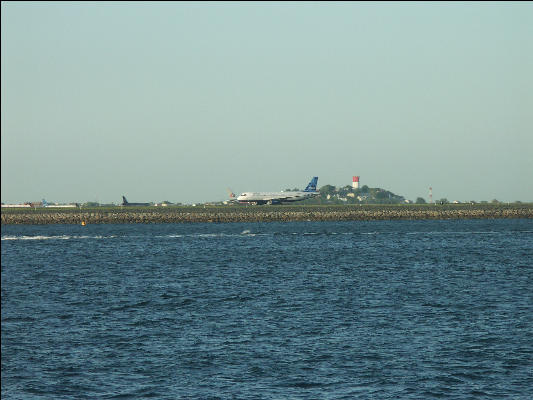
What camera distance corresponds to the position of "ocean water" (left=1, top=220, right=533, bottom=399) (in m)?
24.6

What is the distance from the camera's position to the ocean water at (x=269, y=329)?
80.8 ft

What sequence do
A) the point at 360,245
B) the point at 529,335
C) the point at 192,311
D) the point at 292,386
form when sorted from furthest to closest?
the point at 360,245 < the point at 192,311 < the point at 529,335 < the point at 292,386

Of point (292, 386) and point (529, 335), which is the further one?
point (529, 335)

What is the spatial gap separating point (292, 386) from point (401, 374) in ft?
15.1

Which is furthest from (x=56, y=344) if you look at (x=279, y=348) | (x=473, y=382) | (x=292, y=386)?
(x=473, y=382)

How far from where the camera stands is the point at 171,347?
31.2 meters

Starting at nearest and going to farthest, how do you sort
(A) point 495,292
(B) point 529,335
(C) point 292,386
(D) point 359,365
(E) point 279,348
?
(C) point 292,386, (D) point 359,365, (E) point 279,348, (B) point 529,335, (A) point 495,292

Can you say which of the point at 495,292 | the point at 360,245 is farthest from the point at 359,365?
the point at 360,245

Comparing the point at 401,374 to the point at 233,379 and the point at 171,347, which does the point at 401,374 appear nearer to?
the point at 233,379

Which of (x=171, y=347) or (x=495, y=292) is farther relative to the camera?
(x=495, y=292)

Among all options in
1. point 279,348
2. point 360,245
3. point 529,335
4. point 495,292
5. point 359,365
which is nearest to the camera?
point 359,365

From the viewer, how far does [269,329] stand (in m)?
35.5

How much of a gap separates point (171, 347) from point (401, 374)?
36.7ft

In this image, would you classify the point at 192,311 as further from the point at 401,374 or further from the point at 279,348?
the point at 401,374
